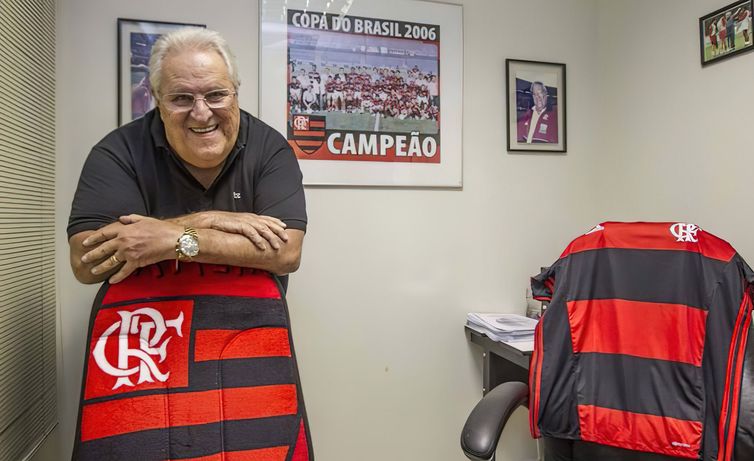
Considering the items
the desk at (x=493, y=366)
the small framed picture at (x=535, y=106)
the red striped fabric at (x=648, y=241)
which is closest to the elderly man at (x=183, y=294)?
the red striped fabric at (x=648, y=241)

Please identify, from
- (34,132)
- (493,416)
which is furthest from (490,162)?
(34,132)

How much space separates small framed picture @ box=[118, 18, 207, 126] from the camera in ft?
6.15

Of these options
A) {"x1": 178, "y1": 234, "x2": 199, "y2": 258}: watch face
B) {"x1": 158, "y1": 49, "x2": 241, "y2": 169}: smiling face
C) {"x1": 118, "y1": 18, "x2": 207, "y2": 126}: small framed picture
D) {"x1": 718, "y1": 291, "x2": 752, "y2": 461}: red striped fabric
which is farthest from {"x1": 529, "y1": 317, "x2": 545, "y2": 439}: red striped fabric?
{"x1": 118, "y1": 18, "x2": 207, "y2": 126}: small framed picture

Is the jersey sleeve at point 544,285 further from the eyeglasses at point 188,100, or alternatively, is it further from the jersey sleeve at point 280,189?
the eyeglasses at point 188,100

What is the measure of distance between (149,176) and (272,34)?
892 millimetres

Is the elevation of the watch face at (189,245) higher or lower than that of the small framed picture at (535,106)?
lower

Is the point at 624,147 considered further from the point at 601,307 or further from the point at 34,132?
the point at 34,132

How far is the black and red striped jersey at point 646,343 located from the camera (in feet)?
4.11

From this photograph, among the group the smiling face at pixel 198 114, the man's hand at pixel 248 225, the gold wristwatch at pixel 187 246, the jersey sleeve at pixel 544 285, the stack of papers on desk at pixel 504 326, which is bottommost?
the stack of papers on desk at pixel 504 326

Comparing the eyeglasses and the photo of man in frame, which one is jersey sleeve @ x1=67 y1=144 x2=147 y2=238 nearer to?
the eyeglasses

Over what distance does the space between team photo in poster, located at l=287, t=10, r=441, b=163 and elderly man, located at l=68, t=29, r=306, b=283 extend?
1.61 feet

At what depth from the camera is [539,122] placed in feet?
7.67

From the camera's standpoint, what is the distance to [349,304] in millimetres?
2143

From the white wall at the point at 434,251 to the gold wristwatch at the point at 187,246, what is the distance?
0.84 metres
